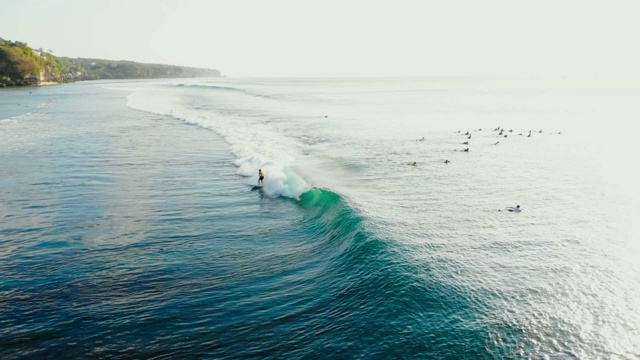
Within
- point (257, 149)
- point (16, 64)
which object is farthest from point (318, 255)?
point (16, 64)

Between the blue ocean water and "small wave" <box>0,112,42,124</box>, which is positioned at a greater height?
the blue ocean water

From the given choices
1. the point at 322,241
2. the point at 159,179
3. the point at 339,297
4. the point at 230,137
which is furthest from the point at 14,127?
the point at 339,297

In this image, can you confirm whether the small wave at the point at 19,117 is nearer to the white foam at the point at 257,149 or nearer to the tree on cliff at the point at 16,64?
the white foam at the point at 257,149

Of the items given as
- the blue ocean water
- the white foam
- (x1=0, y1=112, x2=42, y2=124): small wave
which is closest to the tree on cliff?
(x1=0, y1=112, x2=42, y2=124): small wave

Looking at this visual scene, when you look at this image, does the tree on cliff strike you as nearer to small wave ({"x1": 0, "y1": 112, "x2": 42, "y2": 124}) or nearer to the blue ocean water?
small wave ({"x1": 0, "y1": 112, "x2": 42, "y2": 124})

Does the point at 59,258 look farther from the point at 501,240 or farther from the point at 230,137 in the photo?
the point at 230,137

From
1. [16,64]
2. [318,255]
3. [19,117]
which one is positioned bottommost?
[19,117]

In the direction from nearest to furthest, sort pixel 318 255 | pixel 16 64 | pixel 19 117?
pixel 318 255, pixel 19 117, pixel 16 64

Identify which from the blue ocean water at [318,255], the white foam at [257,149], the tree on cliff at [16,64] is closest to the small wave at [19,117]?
the white foam at [257,149]

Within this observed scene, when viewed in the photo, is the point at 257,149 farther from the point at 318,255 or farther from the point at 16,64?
the point at 16,64
